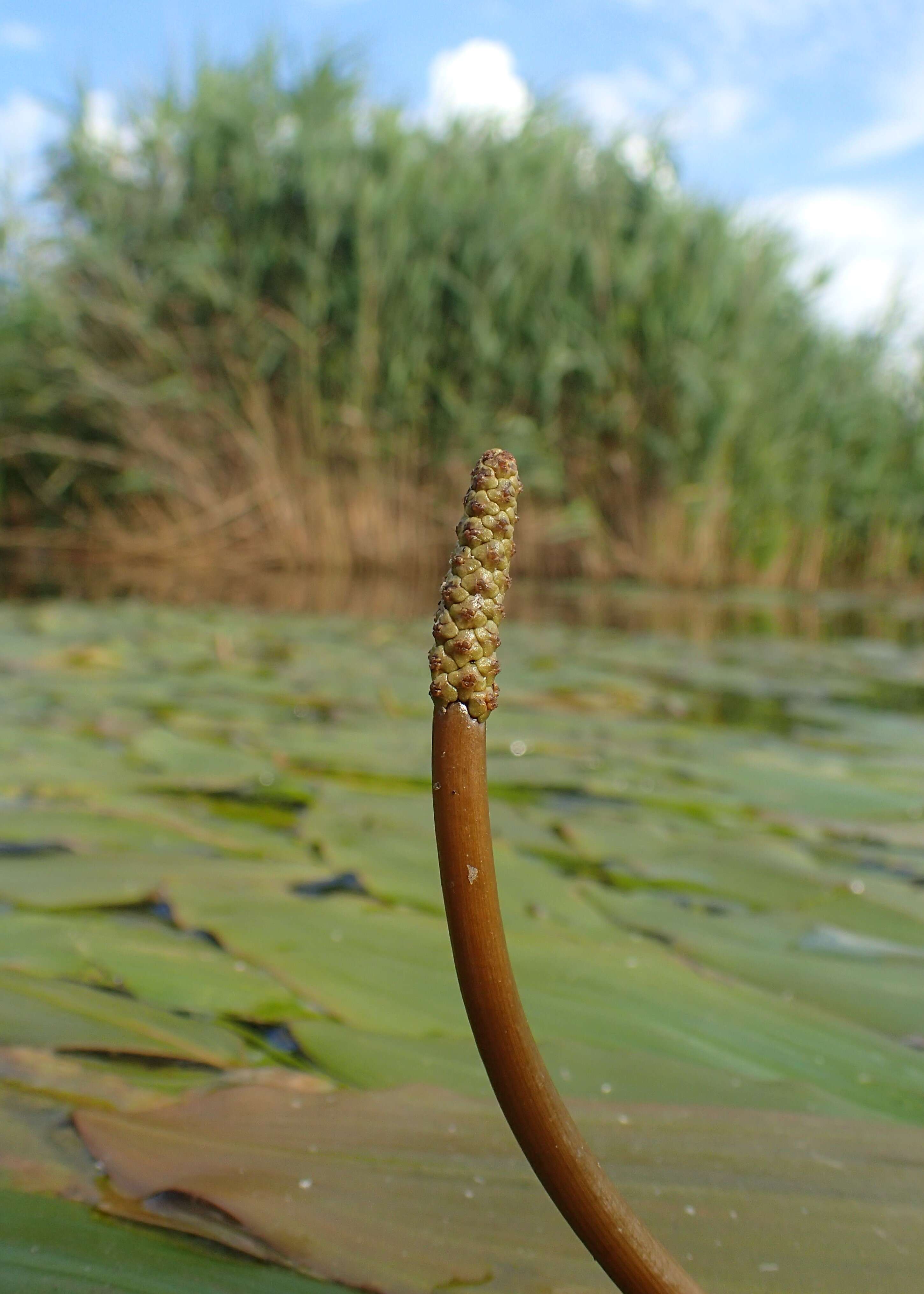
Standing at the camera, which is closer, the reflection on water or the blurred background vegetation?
the reflection on water

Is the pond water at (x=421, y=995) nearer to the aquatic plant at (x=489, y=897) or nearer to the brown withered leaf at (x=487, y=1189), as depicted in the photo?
the brown withered leaf at (x=487, y=1189)

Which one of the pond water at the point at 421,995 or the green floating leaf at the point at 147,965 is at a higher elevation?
the pond water at the point at 421,995

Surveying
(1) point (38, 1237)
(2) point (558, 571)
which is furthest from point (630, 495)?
(1) point (38, 1237)

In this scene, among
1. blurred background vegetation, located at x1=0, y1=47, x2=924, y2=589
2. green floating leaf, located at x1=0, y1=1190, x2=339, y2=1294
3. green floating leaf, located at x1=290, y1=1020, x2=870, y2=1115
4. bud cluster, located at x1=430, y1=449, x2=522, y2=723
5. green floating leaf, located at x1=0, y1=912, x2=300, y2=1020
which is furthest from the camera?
blurred background vegetation, located at x1=0, y1=47, x2=924, y2=589

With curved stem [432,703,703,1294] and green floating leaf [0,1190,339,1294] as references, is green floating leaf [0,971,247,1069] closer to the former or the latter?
green floating leaf [0,1190,339,1294]

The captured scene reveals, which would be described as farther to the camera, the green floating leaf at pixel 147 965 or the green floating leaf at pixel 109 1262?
the green floating leaf at pixel 147 965

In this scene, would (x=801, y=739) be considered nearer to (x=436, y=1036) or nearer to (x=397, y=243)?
(x=436, y=1036)

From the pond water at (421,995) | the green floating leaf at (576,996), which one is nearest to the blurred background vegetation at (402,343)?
the pond water at (421,995)

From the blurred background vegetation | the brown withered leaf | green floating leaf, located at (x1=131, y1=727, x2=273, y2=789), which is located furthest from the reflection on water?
the brown withered leaf
